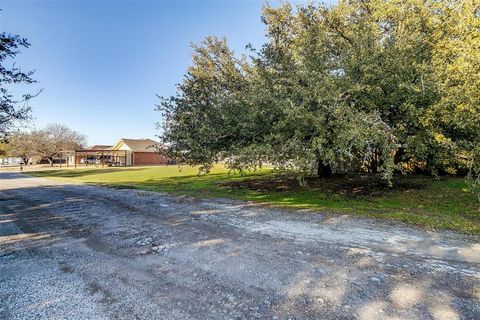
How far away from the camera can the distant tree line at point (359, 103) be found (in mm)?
8797

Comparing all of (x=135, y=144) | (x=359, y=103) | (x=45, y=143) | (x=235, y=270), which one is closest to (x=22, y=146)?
(x=45, y=143)

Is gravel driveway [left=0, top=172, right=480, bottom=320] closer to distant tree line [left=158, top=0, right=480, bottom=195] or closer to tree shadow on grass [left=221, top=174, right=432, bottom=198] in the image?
distant tree line [left=158, top=0, right=480, bottom=195]

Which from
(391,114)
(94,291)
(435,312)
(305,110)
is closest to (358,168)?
(391,114)

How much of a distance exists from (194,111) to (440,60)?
9323 mm

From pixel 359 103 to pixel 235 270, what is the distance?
805cm

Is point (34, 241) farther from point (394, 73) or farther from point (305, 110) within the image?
point (394, 73)

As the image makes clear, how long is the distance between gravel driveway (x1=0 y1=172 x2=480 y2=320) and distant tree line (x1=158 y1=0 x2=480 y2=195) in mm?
2586

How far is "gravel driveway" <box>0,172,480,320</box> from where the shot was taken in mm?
3377

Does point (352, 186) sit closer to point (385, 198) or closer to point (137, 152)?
point (385, 198)

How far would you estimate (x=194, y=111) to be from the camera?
39.2 feet

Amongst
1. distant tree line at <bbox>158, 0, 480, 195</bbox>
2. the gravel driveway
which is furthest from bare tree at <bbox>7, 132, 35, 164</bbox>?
the gravel driveway

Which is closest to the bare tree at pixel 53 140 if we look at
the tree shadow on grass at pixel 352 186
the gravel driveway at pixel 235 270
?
the tree shadow on grass at pixel 352 186

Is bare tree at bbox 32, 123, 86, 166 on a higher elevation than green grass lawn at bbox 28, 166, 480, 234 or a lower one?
higher

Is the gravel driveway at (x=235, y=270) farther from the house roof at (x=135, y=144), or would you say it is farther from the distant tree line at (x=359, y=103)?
the house roof at (x=135, y=144)
